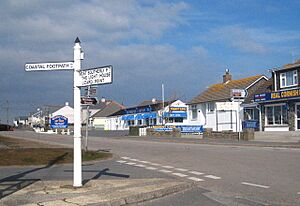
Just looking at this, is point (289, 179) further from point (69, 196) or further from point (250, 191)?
point (69, 196)

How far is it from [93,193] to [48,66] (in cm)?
330

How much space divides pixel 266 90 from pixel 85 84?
36.9 meters

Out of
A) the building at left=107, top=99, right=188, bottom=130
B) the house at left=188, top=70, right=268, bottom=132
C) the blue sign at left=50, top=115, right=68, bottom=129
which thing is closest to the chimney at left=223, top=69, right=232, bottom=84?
the house at left=188, top=70, right=268, bottom=132

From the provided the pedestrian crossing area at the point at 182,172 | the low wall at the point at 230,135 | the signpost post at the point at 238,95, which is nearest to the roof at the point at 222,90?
the signpost post at the point at 238,95

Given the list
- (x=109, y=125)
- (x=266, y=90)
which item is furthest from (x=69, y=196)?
(x=109, y=125)

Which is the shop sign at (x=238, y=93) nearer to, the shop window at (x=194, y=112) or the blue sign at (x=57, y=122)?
the shop window at (x=194, y=112)

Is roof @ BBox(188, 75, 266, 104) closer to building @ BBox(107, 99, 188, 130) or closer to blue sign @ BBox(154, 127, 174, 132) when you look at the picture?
blue sign @ BBox(154, 127, 174, 132)

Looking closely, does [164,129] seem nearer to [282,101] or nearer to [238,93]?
[238,93]

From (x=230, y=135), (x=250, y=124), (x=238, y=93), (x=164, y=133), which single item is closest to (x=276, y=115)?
(x=250, y=124)

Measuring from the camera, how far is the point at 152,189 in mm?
9258

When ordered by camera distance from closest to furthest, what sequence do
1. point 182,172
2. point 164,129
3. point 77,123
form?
point 77,123 → point 182,172 → point 164,129

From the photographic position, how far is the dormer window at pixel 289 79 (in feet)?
128

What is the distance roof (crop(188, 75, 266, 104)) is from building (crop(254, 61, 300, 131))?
7.88 metres

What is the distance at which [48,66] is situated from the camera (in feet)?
33.1
